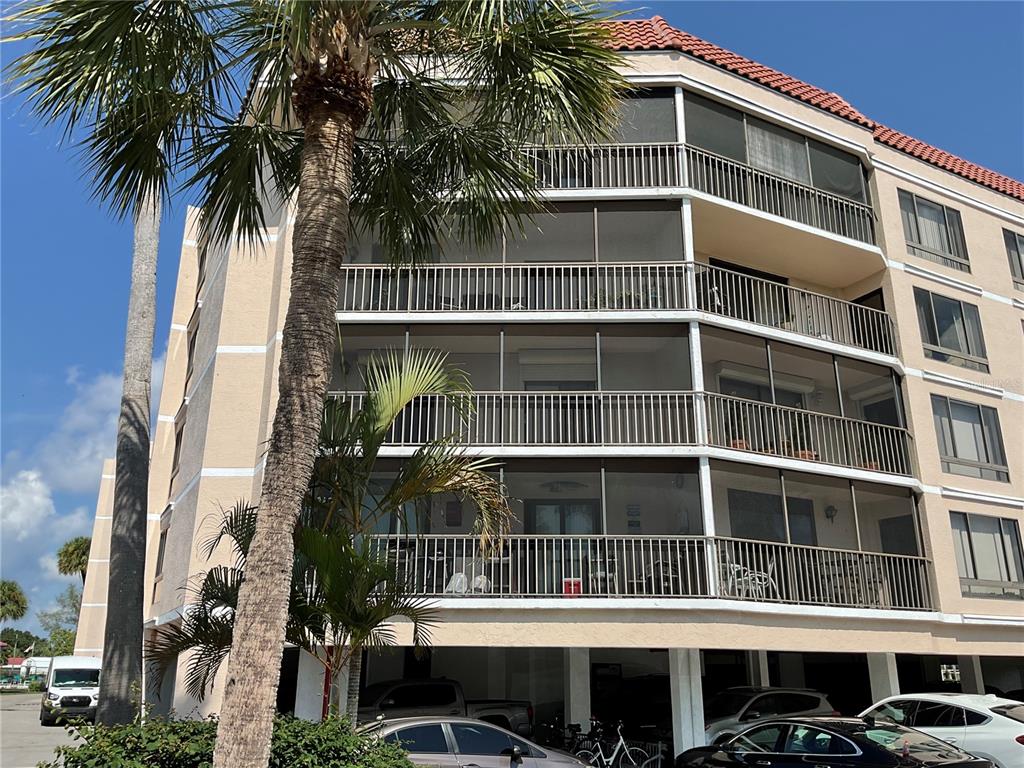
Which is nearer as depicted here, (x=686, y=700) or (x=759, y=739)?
(x=759, y=739)

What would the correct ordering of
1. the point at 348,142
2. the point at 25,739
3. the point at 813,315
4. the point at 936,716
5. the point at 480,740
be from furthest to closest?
the point at 25,739 → the point at 813,315 → the point at 936,716 → the point at 480,740 → the point at 348,142

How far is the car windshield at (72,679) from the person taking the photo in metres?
28.7

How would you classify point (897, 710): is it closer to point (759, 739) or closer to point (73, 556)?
point (759, 739)

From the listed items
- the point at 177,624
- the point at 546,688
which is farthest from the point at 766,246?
the point at 177,624

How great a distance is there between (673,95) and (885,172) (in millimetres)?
6861

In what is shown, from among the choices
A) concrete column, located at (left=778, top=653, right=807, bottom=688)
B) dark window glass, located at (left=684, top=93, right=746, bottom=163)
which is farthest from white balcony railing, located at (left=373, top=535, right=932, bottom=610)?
dark window glass, located at (left=684, top=93, right=746, bottom=163)

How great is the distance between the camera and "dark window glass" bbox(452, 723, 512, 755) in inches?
444

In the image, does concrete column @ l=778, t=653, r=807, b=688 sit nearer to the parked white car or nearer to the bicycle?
the parked white car

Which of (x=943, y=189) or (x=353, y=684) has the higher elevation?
(x=943, y=189)

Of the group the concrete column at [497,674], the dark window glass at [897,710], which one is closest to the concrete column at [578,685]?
the concrete column at [497,674]

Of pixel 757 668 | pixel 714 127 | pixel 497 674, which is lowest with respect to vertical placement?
pixel 497 674

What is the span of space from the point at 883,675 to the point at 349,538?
46.8 ft

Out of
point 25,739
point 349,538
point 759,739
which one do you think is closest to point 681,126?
point 759,739

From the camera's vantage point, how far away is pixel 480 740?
11398mm
